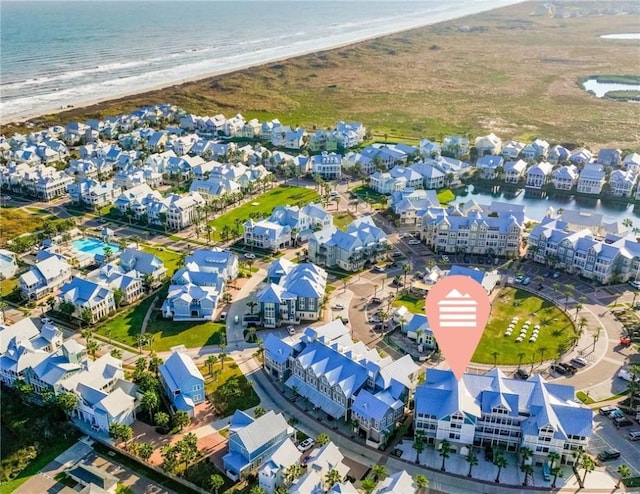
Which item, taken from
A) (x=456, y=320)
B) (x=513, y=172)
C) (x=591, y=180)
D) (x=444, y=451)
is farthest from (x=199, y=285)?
(x=591, y=180)

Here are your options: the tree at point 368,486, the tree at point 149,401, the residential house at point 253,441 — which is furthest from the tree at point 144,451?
the tree at point 368,486

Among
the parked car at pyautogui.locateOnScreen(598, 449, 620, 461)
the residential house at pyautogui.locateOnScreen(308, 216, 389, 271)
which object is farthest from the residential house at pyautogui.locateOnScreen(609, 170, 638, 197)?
the parked car at pyautogui.locateOnScreen(598, 449, 620, 461)

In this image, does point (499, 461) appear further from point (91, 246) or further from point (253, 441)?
point (91, 246)

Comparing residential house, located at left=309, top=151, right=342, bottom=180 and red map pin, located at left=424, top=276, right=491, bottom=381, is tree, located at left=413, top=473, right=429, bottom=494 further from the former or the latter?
residential house, located at left=309, top=151, right=342, bottom=180

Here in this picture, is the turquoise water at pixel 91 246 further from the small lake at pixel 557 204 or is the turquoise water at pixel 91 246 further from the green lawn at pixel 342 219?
the small lake at pixel 557 204

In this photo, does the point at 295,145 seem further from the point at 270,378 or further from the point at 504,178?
the point at 270,378

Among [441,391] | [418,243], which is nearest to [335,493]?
[441,391]
